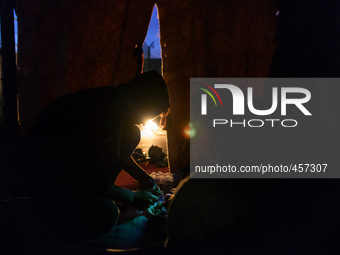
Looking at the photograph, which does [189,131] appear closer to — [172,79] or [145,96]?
[172,79]

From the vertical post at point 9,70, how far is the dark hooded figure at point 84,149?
1.51m

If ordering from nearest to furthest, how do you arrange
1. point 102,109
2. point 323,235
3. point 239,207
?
point 239,207, point 323,235, point 102,109

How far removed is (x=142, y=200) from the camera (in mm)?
2619

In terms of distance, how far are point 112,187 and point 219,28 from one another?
9.04 ft

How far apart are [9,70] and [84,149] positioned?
2.02m

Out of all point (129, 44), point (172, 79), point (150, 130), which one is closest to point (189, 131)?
point (172, 79)

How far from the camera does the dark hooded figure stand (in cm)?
201

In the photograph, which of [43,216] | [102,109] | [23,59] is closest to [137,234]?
[43,216]

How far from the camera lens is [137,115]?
235cm

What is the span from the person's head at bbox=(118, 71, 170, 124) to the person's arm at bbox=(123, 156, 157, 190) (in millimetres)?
848

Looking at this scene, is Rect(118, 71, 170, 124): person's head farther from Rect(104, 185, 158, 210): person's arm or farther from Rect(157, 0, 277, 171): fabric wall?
Rect(157, 0, 277, 171): fabric wall

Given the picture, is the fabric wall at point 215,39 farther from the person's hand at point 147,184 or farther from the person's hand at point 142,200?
the person's hand at point 142,200

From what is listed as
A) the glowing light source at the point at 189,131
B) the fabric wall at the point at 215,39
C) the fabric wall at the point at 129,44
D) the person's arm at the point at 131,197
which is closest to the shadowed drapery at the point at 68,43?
the fabric wall at the point at 129,44

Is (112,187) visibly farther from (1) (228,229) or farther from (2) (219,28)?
(2) (219,28)
